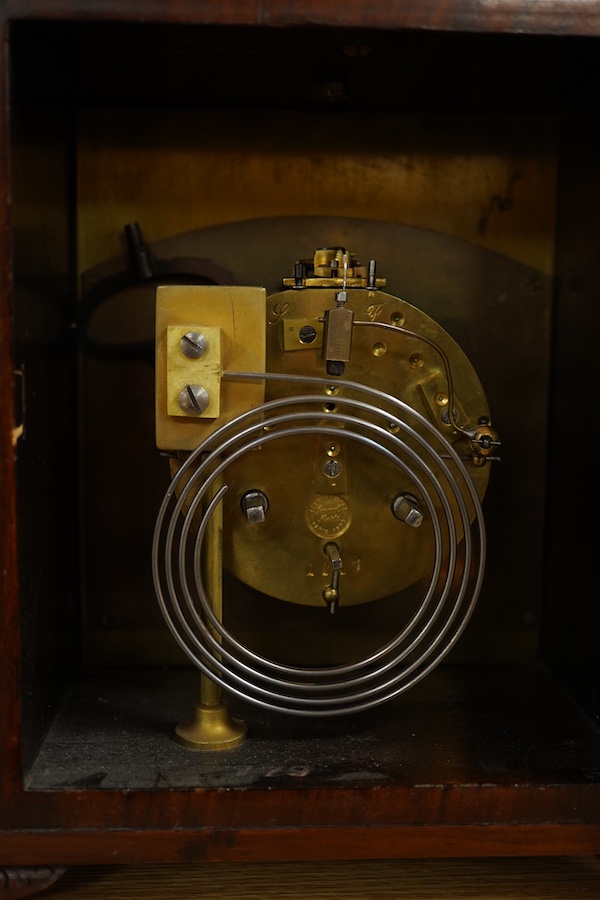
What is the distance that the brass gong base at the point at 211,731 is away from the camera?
1.19 metres

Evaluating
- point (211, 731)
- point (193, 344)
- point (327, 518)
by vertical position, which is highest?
point (193, 344)

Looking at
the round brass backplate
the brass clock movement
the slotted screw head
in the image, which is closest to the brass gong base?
the brass clock movement

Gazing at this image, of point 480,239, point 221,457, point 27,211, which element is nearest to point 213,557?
point 221,457

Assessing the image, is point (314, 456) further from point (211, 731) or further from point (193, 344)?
point (211, 731)

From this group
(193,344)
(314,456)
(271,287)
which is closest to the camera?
(193,344)

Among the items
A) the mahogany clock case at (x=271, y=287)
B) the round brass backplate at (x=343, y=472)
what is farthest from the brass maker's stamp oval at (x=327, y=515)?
the mahogany clock case at (x=271, y=287)

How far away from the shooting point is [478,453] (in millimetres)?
1256

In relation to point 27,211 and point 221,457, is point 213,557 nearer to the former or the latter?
point 221,457

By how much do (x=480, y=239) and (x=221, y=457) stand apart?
1.86ft

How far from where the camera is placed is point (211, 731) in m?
1.20

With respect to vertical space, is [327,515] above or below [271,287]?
below

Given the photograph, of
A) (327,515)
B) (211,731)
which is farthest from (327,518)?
(211,731)

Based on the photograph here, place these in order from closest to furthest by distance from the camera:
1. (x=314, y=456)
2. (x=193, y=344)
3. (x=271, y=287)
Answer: (x=193, y=344)
(x=314, y=456)
(x=271, y=287)

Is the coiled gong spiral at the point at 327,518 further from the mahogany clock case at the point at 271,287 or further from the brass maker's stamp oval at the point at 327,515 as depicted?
the mahogany clock case at the point at 271,287
